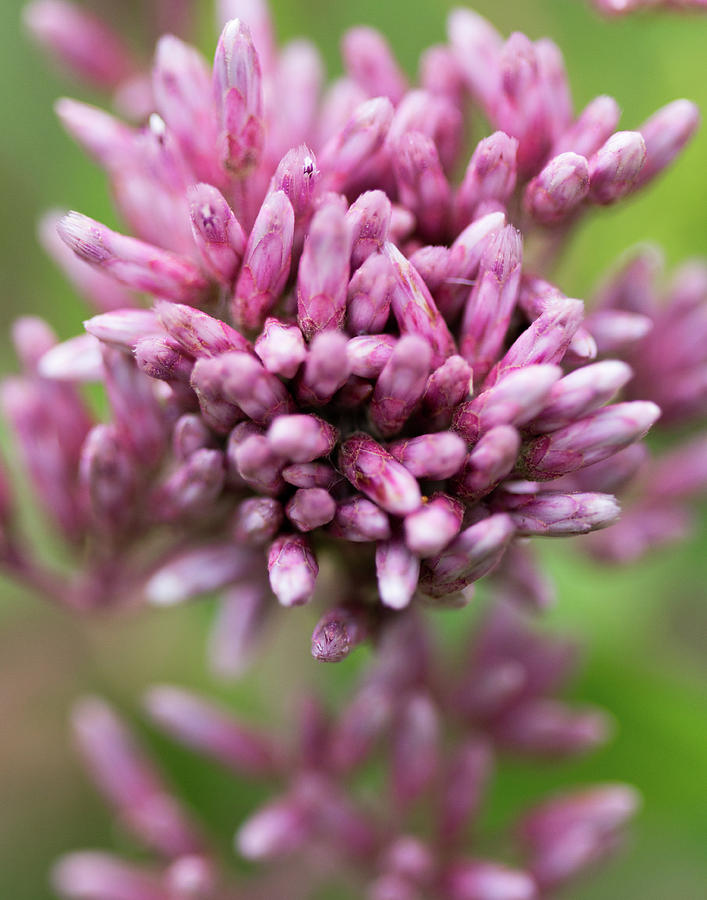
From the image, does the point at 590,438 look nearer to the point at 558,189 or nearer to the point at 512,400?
the point at 512,400

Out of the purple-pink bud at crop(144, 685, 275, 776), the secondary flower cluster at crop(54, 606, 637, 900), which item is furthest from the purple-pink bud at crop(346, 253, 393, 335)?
the purple-pink bud at crop(144, 685, 275, 776)

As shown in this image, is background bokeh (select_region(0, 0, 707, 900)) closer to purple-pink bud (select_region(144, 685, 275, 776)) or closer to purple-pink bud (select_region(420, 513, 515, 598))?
purple-pink bud (select_region(144, 685, 275, 776))

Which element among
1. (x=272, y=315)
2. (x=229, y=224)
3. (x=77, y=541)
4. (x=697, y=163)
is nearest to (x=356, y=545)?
(x=272, y=315)

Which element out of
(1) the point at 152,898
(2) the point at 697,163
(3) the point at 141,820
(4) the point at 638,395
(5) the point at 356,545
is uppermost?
(2) the point at 697,163

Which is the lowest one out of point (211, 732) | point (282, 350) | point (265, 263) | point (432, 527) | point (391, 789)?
point (391, 789)

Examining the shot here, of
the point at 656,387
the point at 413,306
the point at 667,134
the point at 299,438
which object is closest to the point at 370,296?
the point at 413,306

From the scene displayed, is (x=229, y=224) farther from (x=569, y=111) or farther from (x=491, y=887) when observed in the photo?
(x=491, y=887)
